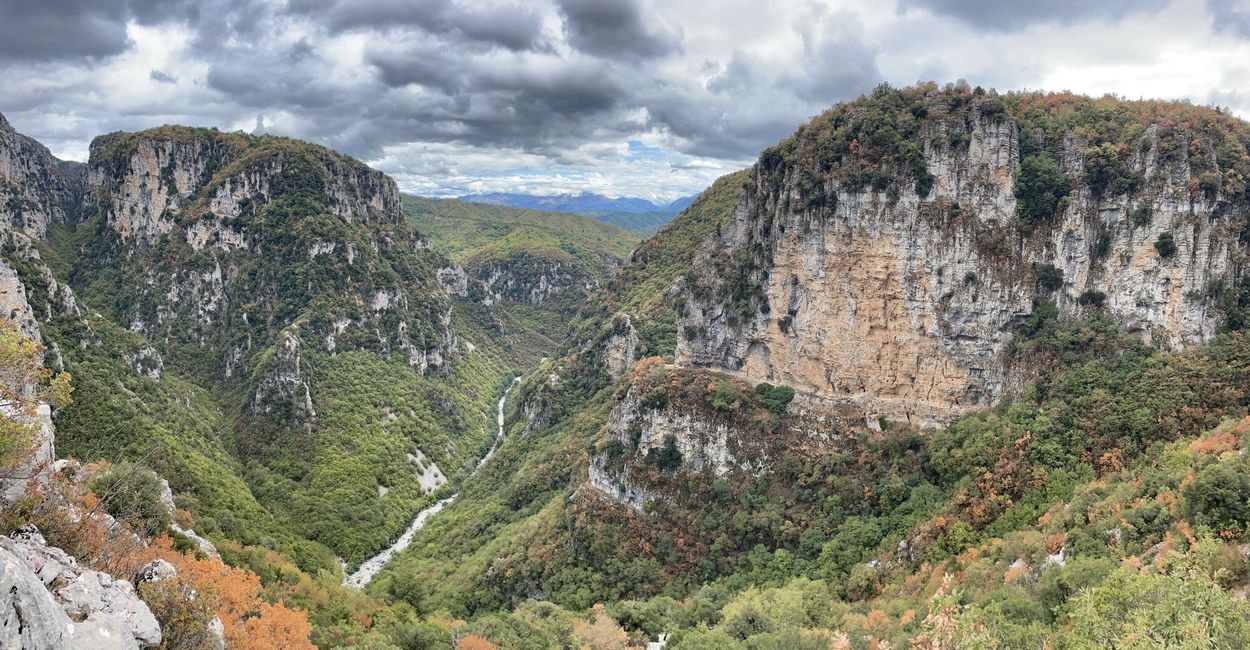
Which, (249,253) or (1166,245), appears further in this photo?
(249,253)

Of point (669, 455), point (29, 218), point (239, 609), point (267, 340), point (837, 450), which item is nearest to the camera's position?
point (239, 609)

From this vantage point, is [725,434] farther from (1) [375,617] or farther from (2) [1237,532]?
(2) [1237,532]

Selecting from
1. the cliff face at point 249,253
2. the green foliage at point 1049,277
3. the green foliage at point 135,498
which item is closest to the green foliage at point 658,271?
the cliff face at point 249,253

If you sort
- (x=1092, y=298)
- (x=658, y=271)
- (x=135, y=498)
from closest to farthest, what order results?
(x=135, y=498), (x=1092, y=298), (x=658, y=271)

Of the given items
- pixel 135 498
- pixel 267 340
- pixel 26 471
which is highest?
pixel 26 471

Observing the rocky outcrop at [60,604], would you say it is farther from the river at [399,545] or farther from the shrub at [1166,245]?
the shrub at [1166,245]

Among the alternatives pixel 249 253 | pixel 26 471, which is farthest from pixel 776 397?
pixel 249 253

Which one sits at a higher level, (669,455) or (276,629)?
(276,629)

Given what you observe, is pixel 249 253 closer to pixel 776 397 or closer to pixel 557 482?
pixel 557 482
